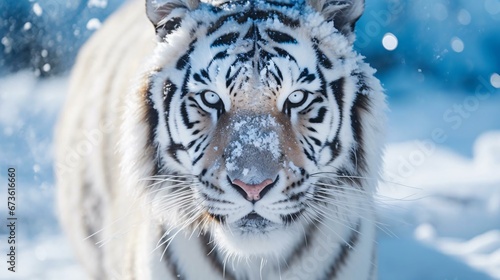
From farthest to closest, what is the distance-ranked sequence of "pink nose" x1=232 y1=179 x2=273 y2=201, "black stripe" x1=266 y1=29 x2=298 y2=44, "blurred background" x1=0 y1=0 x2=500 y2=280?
"blurred background" x1=0 y1=0 x2=500 y2=280 < "black stripe" x1=266 y1=29 x2=298 y2=44 < "pink nose" x1=232 y1=179 x2=273 y2=201

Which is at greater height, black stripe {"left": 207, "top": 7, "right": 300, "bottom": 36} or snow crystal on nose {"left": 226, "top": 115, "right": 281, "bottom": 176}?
black stripe {"left": 207, "top": 7, "right": 300, "bottom": 36}

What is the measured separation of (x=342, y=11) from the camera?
A: 6.48 feet

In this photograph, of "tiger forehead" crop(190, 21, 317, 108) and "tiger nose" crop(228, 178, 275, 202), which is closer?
"tiger nose" crop(228, 178, 275, 202)

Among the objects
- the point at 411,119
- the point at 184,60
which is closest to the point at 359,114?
the point at 184,60

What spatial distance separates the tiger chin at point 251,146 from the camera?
5.85ft

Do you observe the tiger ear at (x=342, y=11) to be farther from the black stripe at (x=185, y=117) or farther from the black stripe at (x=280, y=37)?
the black stripe at (x=185, y=117)

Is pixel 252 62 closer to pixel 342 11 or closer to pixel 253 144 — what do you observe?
pixel 253 144

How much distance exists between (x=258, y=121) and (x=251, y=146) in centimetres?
7

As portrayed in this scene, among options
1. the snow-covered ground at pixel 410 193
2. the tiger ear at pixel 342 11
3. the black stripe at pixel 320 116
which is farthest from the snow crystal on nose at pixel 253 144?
the snow-covered ground at pixel 410 193

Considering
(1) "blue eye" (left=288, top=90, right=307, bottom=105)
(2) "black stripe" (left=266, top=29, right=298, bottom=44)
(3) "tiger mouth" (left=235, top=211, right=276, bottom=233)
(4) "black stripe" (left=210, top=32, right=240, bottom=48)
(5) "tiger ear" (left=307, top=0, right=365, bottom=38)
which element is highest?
(5) "tiger ear" (left=307, top=0, right=365, bottom=38)

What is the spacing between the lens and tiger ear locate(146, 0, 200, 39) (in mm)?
1965

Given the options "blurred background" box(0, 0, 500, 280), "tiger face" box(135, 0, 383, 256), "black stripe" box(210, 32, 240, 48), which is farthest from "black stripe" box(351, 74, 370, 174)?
"blurred background" box(0, 0, 500, 280)

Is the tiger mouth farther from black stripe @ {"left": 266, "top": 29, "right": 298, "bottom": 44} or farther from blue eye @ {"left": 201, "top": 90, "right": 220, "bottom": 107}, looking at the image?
black stripe @ {"left": 266, "top": 29, "right": 298, "bottom": 44}

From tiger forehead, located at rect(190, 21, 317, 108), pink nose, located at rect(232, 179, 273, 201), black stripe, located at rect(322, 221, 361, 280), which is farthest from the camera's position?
black stripe, located at rect(322, 221, 361, 280)
